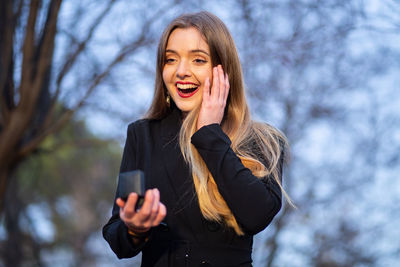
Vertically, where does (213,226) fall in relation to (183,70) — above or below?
below

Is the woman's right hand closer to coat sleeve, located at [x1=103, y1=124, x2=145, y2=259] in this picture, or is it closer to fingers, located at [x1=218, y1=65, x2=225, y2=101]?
coat sleeve, located at [x1=103, y1=124, x2=145, y2=259]

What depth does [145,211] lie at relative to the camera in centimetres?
166

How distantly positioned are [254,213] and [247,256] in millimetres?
245

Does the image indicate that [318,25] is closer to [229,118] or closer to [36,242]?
[229,118]

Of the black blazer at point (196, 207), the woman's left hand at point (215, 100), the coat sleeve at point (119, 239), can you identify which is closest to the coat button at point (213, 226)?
the black blazer at point (196, 207)

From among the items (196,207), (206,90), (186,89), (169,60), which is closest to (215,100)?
(206,90)

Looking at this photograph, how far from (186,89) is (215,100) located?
0.17m

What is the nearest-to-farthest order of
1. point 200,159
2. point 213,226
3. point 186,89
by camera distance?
point 213,226 < point 200,159 < point 186,89

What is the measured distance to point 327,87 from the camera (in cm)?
681

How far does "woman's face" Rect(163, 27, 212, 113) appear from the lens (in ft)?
7.31

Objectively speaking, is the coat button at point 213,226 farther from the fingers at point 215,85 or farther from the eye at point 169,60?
the eye at point 169,60

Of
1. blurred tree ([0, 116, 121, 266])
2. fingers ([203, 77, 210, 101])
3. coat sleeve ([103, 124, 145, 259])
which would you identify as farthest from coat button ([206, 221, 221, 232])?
blurred tree ([0, 116, 121, 266])

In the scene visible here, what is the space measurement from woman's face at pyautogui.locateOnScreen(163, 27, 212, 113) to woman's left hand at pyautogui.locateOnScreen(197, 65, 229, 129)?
0.06 metres

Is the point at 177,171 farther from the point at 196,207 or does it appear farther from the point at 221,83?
the point at 221,83
